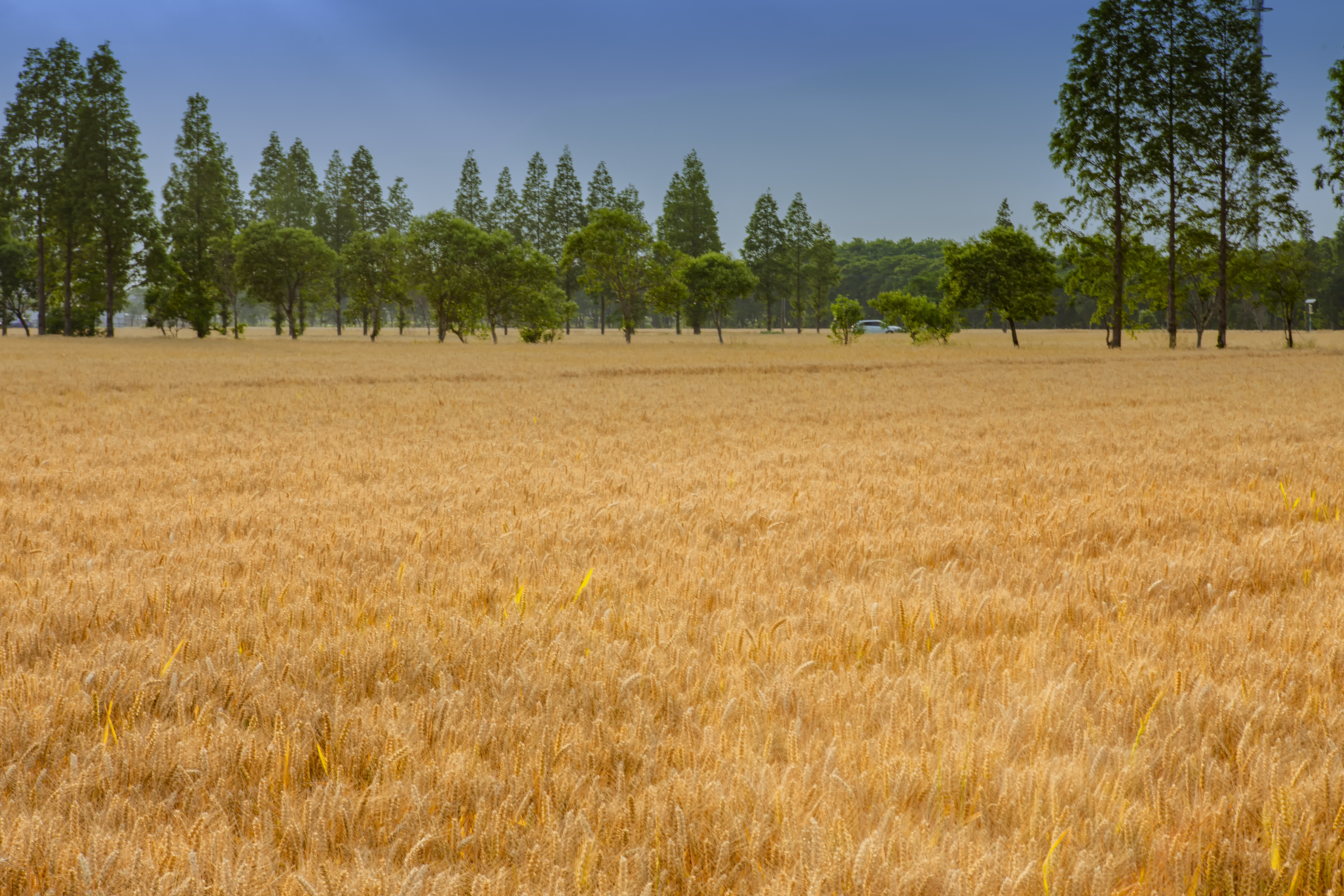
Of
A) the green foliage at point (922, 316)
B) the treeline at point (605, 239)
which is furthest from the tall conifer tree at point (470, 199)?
the green foliage at point (922, 316)

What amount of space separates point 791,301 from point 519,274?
49.1m

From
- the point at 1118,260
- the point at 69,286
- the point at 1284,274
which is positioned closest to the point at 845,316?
the point at 1118,260

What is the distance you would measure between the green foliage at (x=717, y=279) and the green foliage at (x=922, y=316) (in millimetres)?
21364

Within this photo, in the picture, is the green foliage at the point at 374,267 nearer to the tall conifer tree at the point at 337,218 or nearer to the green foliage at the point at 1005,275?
the tall conifer tree at the point at 337,218

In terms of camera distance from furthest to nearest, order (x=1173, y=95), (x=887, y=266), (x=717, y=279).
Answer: (x=887, y=266) < (x=717, y=279) < (x=1173, y=95)

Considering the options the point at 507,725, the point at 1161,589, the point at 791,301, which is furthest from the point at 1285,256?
the point at 791,301

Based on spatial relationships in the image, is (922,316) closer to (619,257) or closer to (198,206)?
(619,257)

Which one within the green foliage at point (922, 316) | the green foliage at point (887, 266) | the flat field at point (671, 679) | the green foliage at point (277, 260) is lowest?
the flat field at point (671, 679)

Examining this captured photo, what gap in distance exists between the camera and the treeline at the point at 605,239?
45188 mm

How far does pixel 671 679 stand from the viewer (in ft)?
10.2

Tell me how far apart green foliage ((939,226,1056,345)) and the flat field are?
4784cm

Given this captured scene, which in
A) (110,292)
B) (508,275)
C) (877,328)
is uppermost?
(508,275)

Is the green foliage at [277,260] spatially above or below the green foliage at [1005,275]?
above

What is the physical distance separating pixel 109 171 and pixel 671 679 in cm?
7161
